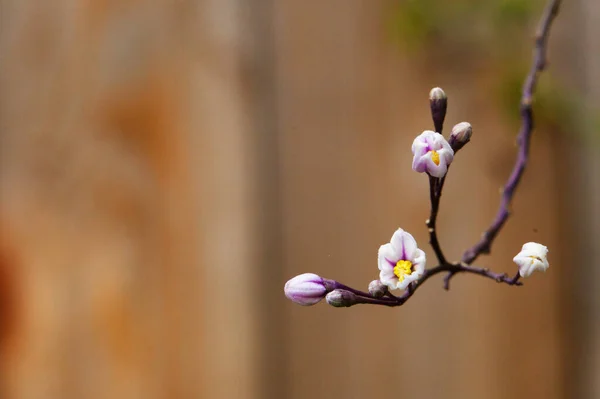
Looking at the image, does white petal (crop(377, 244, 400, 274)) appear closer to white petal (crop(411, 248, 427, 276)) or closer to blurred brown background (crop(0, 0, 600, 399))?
white petal (crop(411, 248, 427, 276))

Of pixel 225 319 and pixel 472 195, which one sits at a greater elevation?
pixel 472 195

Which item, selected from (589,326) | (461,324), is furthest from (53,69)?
(589,326)

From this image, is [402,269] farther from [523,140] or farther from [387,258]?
[523,140]

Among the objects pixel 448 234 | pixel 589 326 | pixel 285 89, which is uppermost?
pixel 285 89

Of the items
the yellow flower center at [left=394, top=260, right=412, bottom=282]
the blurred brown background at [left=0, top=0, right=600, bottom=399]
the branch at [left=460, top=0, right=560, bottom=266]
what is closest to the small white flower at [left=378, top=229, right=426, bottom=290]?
the yellow flower center at [left=394, top=260, right=412, bottom=282]

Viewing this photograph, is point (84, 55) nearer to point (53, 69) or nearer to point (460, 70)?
point (53, 69)
